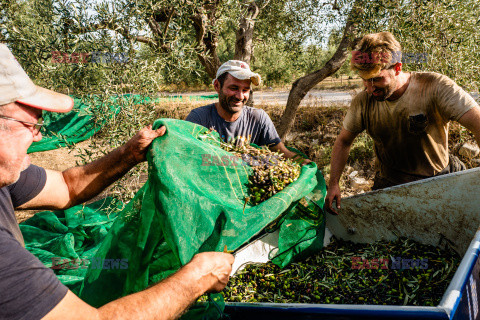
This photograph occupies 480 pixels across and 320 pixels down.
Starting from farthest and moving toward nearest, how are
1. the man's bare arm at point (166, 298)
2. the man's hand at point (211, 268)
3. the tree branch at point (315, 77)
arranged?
the tree branch at point (315, 77), the man's hand at point (211, 268), the man's bare arm at point (166, 298)

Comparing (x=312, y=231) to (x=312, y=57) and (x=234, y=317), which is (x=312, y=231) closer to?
(x=234, y=317)

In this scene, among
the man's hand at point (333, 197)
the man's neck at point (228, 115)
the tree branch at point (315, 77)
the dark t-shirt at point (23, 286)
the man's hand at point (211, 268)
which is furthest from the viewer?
the tree branch at point (315, 77)

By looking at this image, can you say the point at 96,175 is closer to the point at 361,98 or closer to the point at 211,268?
the point at 211,268

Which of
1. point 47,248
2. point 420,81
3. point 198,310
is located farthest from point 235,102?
point 47,248

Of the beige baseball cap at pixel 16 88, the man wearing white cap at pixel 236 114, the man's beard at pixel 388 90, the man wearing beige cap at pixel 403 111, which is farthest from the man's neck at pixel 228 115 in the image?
the beige baseball cap at pixel 16 88

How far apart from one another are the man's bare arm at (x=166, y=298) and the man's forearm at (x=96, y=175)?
3.69 feet

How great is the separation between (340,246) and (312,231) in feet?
2.00

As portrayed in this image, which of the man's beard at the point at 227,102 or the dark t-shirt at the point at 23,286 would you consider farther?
the man's beard at the point at 227,102

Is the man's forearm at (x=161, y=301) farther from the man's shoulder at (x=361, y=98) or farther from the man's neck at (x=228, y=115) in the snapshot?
the man's shoulder at (x=361, y=98)

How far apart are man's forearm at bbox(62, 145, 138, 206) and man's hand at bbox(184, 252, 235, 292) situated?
42.3 inches

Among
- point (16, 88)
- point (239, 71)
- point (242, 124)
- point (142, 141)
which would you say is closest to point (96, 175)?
point (142, 141)

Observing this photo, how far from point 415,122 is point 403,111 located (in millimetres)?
160

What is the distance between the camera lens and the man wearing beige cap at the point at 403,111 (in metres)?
2.92

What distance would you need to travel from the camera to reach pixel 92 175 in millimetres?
2453
